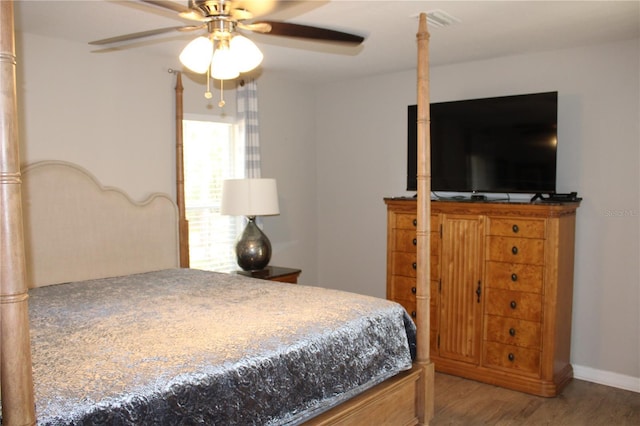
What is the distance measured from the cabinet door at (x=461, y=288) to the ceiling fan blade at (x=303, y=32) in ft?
6.75

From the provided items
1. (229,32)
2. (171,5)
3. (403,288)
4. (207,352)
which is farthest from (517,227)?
(171,5)

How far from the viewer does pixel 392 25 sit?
3.43m

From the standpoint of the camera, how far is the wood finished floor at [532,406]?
134 inches

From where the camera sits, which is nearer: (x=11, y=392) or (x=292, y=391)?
(x=11, y=392)

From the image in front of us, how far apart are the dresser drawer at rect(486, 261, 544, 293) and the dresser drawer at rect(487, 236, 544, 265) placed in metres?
0.04

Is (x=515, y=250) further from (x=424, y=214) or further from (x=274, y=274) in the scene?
(x=274, y=274)

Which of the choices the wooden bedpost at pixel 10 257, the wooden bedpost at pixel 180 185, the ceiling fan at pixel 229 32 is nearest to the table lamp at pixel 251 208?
the wooden bedpost at pixel 180 185

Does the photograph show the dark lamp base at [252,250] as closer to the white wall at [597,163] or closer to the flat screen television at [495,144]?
the flat screen television at [495,144]

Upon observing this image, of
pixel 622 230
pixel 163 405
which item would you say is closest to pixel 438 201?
pixel 622 230

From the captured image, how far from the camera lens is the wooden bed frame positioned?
1.27 meters

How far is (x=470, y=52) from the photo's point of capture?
4.21 m

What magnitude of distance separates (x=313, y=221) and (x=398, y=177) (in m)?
1.12

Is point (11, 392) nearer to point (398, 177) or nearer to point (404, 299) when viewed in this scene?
point (404, 299)

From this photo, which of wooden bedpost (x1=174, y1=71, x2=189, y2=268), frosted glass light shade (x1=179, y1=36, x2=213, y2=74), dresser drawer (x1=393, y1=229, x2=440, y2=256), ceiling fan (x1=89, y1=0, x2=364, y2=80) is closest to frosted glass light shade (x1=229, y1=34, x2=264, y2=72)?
ceiling fan (x1=89, y1=0, x2=364, y2=80)
